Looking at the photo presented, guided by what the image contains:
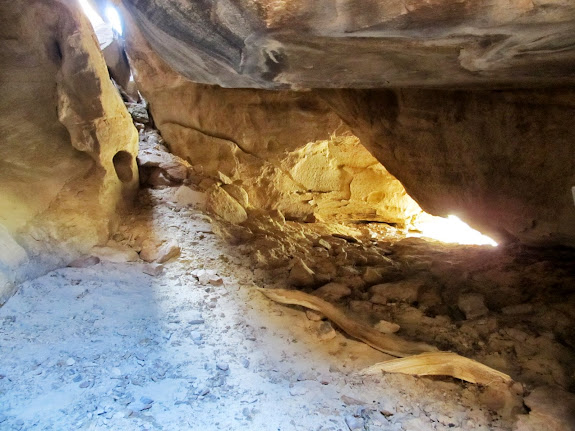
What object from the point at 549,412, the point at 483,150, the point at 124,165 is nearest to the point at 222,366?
the point at 549,412

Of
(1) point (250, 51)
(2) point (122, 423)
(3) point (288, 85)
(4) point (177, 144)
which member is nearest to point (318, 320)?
(2) point (122, 423)

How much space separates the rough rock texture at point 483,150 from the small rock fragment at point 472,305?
590 mm

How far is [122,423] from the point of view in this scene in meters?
1.68

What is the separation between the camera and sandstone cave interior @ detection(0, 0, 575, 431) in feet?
5.66

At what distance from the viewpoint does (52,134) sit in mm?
2912

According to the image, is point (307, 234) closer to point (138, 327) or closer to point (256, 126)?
point (256, 126)

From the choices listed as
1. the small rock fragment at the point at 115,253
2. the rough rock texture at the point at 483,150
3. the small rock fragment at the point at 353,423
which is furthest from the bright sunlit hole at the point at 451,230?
the small rock fragment at the point at 353,423

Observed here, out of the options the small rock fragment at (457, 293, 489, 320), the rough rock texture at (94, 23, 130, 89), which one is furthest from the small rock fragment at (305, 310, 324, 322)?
the rough rock texture at (94, 23, 130, 89)

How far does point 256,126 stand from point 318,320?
2.25m

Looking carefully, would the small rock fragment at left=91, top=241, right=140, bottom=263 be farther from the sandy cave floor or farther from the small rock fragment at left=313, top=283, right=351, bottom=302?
the small rock fragment at left=313, top=283, right=351, bottom=302

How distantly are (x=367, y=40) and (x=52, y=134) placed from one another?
2294 millimetres

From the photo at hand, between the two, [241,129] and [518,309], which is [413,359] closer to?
[518,309]

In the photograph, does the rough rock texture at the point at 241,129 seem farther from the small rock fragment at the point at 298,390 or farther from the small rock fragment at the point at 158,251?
the small rock fragment at the point at 298,390

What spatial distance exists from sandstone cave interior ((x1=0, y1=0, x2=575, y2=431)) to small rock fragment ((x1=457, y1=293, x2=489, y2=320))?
0.03 feet
